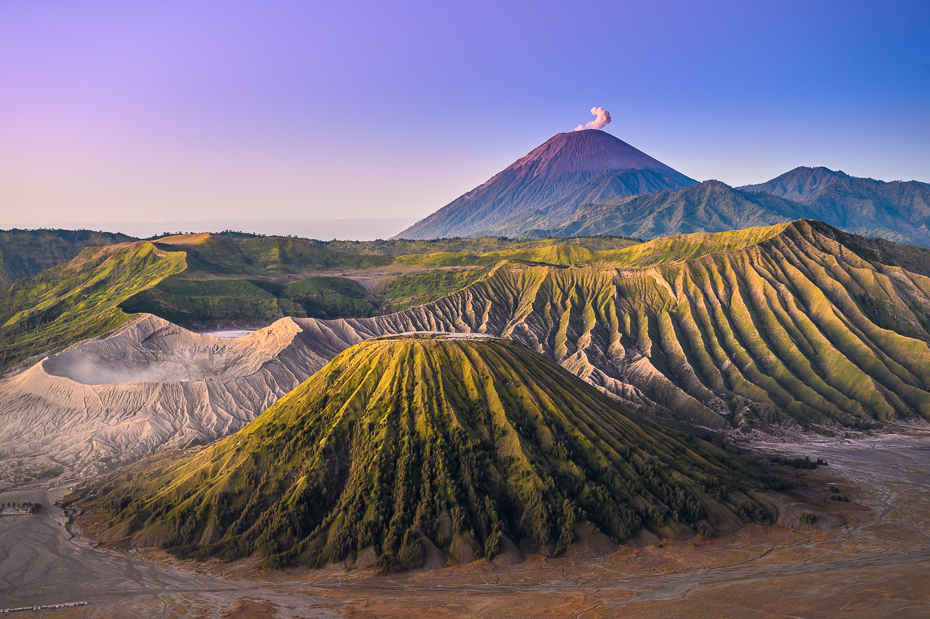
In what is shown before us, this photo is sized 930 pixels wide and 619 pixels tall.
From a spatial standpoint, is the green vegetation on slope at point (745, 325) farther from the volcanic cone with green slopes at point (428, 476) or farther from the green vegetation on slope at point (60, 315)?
the green vegetation on slope at point (60, 315)

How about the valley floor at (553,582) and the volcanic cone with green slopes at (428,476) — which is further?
the volcanic cone with green slopes at (428,476)

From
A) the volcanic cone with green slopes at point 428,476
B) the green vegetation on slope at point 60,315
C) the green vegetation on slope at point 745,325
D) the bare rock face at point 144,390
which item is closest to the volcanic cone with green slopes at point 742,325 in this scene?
the green vegetation on slope at point 745,325

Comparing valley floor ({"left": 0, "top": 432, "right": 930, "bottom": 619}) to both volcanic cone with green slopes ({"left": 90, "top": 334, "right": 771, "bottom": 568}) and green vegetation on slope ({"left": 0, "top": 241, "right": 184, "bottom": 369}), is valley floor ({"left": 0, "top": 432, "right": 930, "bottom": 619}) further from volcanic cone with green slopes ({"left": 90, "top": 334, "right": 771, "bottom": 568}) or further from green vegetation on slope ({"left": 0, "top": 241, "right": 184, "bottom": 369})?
green vegetation on slope ({"left": 0, "top": 241, "right": 184, "bottom": 369})

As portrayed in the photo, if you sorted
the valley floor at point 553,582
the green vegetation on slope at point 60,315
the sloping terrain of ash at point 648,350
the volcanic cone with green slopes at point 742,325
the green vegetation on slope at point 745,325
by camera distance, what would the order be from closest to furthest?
the valley floor at point 553,582, the sloping terrain of ash at point 648,350, the volcanic cone with green slopes at point 742,325, the green vegetation on slope at point 745,325, the green vegetation on slope at point 60,315

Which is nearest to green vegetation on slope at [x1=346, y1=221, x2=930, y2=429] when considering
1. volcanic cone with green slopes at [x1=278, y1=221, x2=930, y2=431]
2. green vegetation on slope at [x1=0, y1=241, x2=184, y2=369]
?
volcanic cone with green slopes at [x1=278, y1=221, x2=930, y2=431]

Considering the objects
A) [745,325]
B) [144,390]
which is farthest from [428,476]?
[745,325]

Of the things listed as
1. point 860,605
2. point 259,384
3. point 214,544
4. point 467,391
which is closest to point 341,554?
point 214,544
